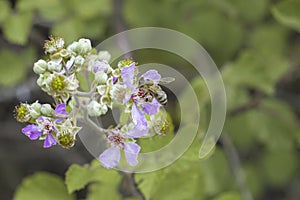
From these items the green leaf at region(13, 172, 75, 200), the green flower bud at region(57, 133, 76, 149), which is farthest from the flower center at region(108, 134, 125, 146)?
the green leaf at region(13, 172, 75, 200)

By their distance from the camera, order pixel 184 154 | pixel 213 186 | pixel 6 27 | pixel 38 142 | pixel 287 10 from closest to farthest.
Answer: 1. pixel 184 154
2. pixel 287 10
3. pixel 6 27
4. pixel 213 186
5. pixel 38 142

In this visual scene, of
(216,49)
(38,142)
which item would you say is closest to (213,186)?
(216,49)

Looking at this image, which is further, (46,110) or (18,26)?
(18,26)

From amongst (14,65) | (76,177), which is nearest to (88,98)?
(76,177)

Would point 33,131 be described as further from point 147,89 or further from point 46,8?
point 46,8

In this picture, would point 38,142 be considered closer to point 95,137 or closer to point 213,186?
point 213,186

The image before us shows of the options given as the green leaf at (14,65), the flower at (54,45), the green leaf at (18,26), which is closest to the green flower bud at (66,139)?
the flower at (54,45)
